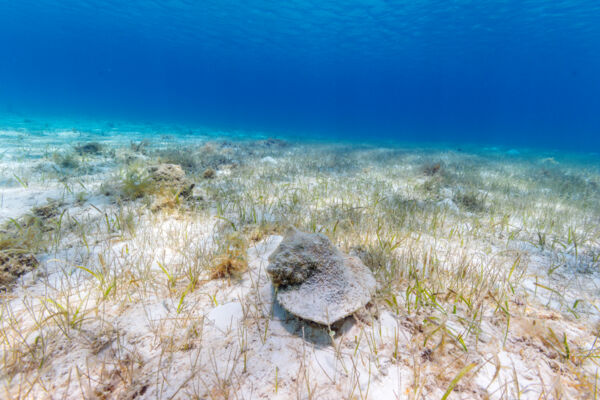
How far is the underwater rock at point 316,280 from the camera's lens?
1.59 m

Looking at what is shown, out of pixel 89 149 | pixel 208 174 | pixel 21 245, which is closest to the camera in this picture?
pixel 21 245

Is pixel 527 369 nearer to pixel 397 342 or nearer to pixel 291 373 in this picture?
pixel 397 342

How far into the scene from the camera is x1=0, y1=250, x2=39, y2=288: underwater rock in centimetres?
202

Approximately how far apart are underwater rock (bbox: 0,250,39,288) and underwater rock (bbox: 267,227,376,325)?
2.32 m

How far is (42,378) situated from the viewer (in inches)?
50.6

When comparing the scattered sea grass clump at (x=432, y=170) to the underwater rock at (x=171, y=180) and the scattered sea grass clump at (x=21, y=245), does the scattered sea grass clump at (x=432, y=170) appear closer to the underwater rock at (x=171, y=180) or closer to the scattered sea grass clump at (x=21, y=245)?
the underwater rock at (x=171, y=180)

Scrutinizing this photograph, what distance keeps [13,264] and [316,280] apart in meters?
2.76

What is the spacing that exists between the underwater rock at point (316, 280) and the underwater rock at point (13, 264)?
2321 mm

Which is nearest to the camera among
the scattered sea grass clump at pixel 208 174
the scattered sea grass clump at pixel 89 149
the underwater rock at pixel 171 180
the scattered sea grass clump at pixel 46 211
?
the scattered sea grass clump at pixel 46 211

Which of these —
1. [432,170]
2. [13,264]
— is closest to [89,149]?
[13,264]

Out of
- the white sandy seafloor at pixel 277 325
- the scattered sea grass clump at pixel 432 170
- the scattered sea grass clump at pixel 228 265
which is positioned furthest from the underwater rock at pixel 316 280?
the scattered sea grass clump at pixel 432 170

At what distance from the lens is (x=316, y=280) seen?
5.63 feet

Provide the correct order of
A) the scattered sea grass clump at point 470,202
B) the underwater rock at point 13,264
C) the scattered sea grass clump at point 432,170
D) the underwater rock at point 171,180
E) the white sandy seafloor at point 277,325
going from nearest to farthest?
1. the white sandy seafloor at point 277,325
2. the underwater rock at point 13,264
3. the underwater rock at point 171,180
4. the scattered sea grass clump at point 470,202
5. the scattered sea grass clump at point 432,170

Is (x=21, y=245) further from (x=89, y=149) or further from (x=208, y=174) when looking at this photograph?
(x=89, y=149)
